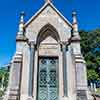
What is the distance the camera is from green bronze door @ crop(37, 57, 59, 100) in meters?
11.6

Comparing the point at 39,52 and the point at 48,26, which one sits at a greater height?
the point at 48,26

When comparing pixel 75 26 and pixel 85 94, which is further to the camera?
pixel 75 26

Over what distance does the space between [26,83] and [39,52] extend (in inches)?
86.0

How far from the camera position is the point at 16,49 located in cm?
1179

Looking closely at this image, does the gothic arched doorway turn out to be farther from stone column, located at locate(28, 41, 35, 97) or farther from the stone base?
the stone base

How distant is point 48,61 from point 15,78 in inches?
97.1

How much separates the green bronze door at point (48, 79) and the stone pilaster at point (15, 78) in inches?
56.3

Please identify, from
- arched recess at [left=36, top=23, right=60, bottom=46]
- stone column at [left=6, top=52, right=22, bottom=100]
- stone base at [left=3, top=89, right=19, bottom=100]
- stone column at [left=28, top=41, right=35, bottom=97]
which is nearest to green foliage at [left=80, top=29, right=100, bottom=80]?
arched recess at [left=36, top=23, right=60, bottom=46]

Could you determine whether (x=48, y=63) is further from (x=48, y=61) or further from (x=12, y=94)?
(x=12, y=94)

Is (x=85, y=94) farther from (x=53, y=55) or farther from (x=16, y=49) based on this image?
(x=16, y=49)

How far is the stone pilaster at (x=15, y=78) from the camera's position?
405 inches

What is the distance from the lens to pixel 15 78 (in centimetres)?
1088

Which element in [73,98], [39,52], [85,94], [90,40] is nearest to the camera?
[85,94]

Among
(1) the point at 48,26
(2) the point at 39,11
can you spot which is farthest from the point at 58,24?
(2) the point at 39,11
